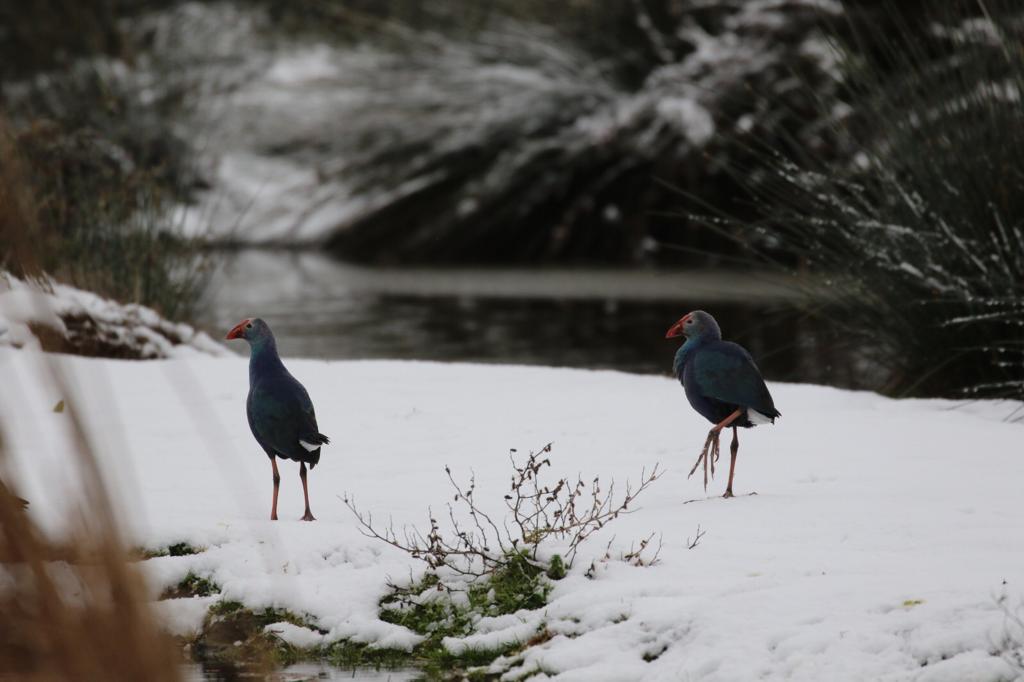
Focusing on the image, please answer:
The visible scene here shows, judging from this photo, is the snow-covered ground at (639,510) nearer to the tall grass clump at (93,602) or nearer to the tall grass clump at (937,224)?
the tall grass clump at (93,602)

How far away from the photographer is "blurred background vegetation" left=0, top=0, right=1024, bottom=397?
6.17 meters

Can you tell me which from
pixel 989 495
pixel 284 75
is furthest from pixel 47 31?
pixel 989 495

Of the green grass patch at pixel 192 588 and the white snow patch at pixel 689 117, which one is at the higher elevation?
the white snow patch at pixel 689 117

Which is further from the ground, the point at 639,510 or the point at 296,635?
the point at 639,510

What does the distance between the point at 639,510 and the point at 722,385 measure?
46 cm

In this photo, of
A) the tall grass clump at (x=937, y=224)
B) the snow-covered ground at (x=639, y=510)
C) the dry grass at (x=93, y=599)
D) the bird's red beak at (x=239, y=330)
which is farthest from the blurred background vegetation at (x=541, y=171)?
the dry grass at (x=93, y=599)

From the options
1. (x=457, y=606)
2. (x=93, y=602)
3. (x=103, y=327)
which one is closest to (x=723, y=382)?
→ (x=457, y=606)

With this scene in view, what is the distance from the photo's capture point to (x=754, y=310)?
1066 cm

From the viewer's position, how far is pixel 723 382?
13.7 ft

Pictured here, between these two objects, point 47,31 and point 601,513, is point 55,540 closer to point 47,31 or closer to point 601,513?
point 601,513

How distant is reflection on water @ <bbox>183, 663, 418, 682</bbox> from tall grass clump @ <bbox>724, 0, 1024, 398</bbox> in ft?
10.6

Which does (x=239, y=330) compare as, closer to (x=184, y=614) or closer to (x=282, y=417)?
(x=282, y=417)

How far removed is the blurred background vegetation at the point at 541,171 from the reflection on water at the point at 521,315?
0.06 m

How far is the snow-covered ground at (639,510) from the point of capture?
313 cm
